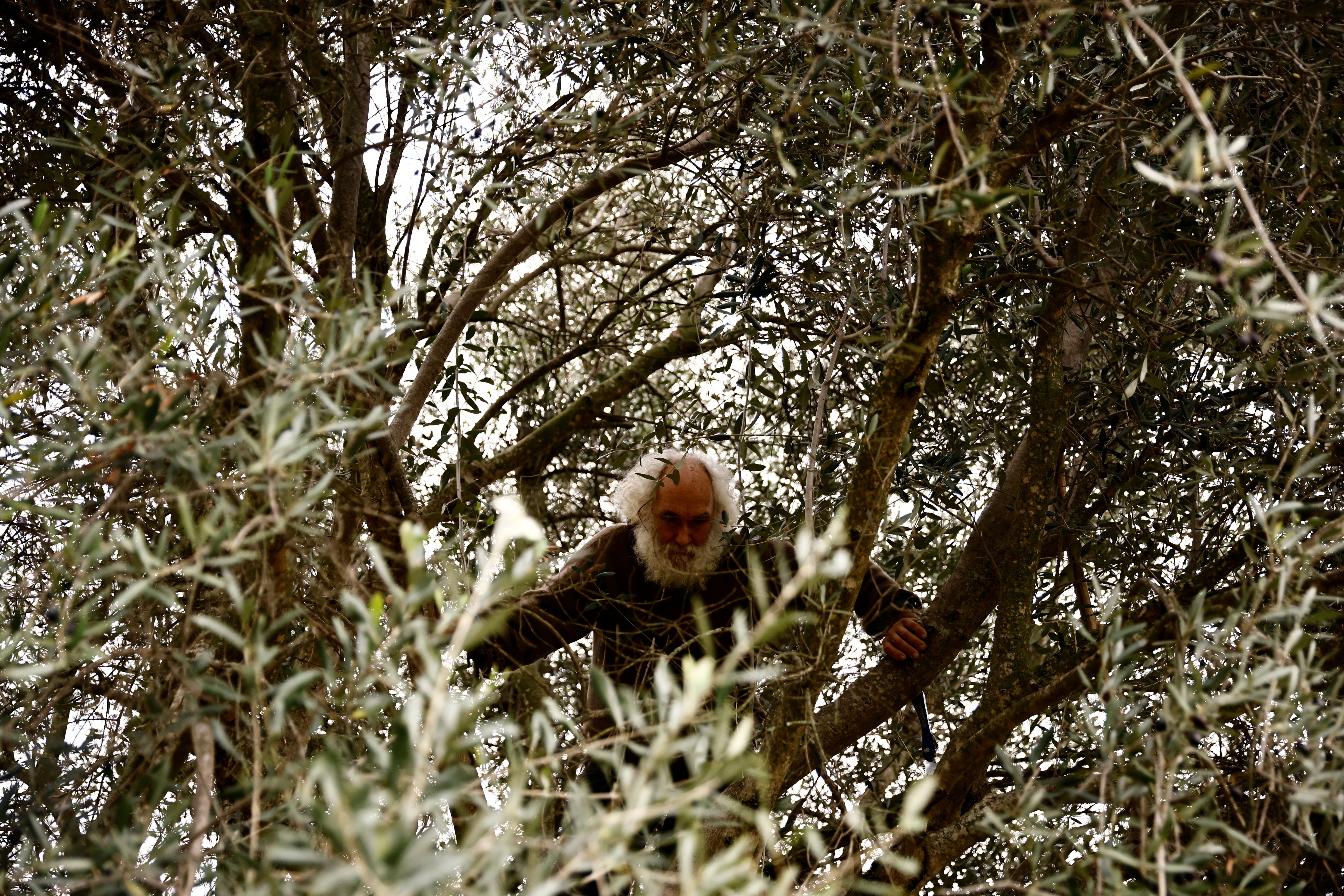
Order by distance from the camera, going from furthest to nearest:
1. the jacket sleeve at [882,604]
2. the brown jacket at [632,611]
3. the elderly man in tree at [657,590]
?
the jacket sleeve at [882,604] → the elderly man in tree at [657,590] → the brown jacket at [632,611]

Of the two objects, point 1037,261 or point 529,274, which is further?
point 529,274

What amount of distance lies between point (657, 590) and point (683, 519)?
0.97ft

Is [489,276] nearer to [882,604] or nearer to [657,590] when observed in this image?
[657,590]

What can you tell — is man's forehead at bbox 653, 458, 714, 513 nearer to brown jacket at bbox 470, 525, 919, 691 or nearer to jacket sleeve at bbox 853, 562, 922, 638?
brown jacket at bbox 470, 525, 919, 691

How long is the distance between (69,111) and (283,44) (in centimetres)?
66

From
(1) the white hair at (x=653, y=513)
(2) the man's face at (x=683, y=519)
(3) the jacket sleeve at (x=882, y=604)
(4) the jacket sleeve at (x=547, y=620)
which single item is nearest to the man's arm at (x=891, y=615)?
(3) the jacket sleeve at (x=882, y=604)

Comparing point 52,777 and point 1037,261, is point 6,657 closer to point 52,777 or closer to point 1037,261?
point 52,777

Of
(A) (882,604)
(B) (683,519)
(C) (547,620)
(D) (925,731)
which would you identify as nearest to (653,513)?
(B) (683,519)

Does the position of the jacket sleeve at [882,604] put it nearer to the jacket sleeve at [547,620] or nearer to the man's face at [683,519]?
the man's face at [683,519]

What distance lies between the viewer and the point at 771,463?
17.6 feet

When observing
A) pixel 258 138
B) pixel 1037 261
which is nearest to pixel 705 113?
pixel 1037 261

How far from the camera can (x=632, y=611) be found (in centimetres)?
367

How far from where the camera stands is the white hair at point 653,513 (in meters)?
4.24

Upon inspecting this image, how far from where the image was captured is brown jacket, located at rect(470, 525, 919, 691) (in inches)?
124
